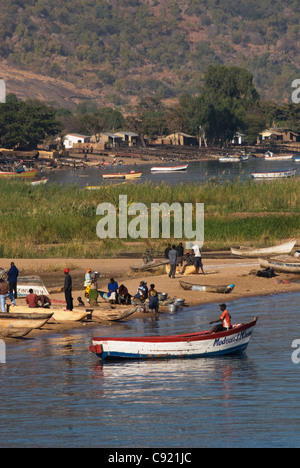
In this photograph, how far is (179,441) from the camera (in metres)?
23.8

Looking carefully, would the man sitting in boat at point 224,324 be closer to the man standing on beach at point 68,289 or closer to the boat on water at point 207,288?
the man standing on beach at point 68,289

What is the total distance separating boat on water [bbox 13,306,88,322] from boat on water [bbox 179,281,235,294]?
895cm

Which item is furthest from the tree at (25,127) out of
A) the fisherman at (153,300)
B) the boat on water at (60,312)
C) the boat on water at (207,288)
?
the boat on water at (60,312)

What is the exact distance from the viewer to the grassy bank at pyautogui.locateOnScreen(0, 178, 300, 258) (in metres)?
59.3

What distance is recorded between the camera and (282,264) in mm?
49562

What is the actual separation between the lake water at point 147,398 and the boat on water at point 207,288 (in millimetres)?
8295

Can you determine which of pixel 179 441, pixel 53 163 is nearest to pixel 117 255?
pixel 179 441

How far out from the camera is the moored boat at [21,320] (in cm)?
3403

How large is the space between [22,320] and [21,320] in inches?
1.6

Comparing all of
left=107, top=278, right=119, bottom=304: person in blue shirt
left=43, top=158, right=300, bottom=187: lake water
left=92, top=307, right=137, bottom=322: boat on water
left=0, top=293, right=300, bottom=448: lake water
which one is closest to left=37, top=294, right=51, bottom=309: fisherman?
left=0, top=293, right=300, bottom=448: lake water

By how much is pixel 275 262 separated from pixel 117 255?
41.7 feet

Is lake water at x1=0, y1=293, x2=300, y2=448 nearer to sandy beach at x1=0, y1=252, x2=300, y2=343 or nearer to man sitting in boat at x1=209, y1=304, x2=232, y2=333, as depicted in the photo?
man sitting in boat at x1=209, y1=304, x2=232, y2=333

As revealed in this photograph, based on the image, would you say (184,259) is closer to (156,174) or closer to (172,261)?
(172,261)
